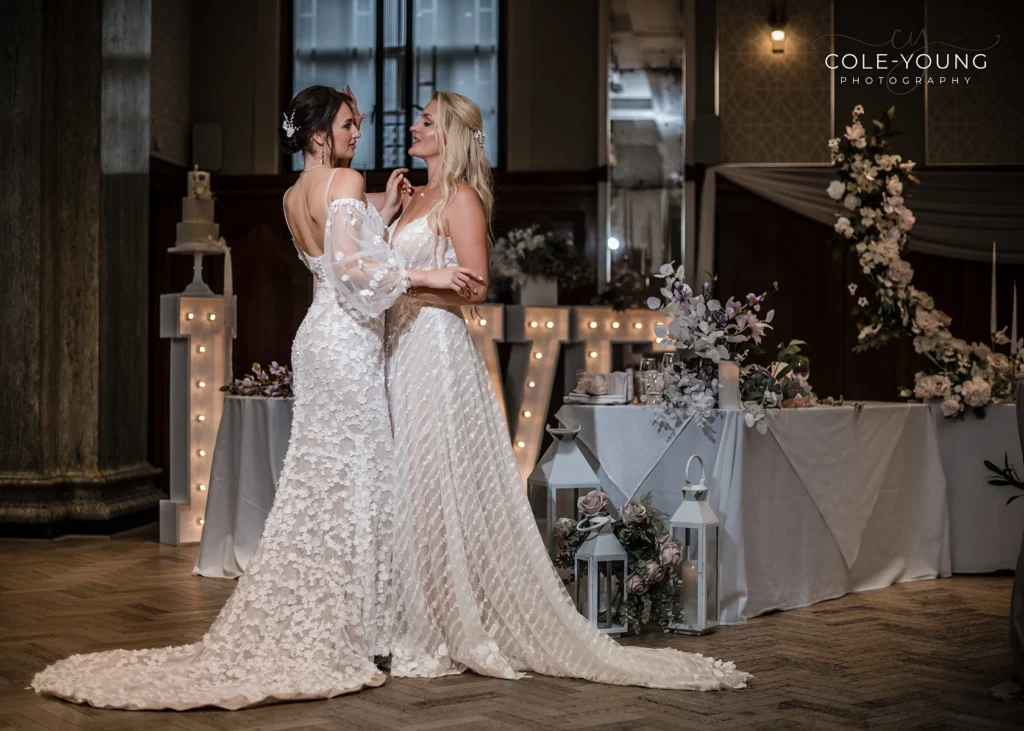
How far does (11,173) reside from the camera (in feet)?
22.6

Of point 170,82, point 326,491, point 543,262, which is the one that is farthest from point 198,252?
point 326,491

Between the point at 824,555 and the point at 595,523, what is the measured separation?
1.37 meters

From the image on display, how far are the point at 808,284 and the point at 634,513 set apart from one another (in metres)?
5.54

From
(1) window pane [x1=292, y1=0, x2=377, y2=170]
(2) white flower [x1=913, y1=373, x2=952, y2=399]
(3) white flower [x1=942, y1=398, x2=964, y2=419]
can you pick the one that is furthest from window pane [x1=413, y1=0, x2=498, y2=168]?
(3) white flower [x1=942, y1=398, x2=964, y2=419]

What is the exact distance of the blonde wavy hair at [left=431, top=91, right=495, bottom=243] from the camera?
384 centimetres

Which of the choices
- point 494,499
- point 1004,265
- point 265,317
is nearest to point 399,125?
point 265,317

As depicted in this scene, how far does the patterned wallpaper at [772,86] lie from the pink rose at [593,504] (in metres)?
5.72

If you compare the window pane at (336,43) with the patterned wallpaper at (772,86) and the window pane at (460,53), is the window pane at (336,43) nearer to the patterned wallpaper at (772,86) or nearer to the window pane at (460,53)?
the window pane at (460,53)

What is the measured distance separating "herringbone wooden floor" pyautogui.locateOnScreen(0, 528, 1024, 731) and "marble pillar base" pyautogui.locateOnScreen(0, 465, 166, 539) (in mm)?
1080

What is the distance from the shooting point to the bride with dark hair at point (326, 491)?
3.50m

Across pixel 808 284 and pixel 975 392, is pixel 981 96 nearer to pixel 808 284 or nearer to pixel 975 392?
pixel 808 284

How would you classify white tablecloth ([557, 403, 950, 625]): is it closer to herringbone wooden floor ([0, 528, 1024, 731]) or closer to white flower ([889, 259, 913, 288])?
herringbone wooden floor ([0, 528, 1024, 731])

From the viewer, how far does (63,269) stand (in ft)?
22.8

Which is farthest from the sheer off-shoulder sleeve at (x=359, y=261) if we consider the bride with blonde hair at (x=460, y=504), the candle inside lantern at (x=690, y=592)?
the candle inside lantern at (x=690, y=592)
